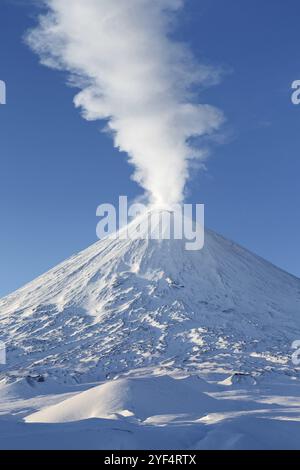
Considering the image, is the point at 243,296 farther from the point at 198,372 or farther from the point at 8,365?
the point at 8,365

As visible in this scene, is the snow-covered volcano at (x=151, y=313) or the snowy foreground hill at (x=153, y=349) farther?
the snow-covered volcano at (x=151, y=313)

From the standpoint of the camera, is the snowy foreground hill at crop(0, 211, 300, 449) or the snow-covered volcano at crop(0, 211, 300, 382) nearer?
the snowy foreground hill at crop(0, 211, 300, 449)

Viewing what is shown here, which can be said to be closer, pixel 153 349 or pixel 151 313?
pixel 153 349

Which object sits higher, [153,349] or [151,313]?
[151,313]
